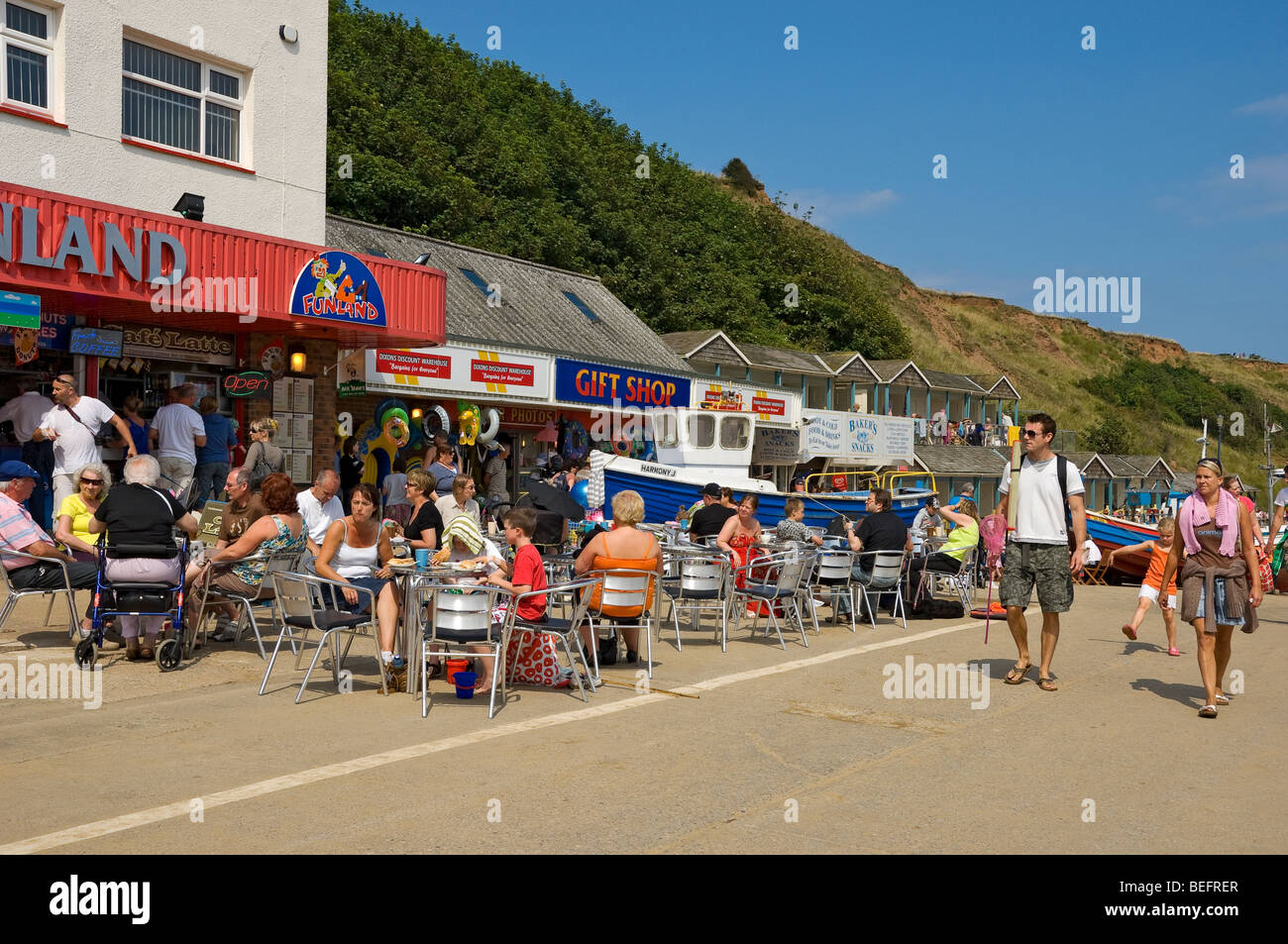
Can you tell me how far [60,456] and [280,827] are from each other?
8.25 meters

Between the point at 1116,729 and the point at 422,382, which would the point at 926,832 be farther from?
the point at 422,382

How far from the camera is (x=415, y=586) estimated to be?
8.09 meters

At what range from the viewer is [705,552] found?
38.4ft

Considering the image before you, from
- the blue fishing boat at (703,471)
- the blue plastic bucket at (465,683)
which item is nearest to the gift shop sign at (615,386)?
the blue fishing boat at (703,471)

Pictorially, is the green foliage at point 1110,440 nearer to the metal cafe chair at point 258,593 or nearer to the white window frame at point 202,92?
the white window frame at point 202,92

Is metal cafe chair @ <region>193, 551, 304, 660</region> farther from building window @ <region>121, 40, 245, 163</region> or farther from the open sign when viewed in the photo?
building window @ <region>121, 40, 245, 163</region>

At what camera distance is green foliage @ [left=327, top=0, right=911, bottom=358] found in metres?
41.1

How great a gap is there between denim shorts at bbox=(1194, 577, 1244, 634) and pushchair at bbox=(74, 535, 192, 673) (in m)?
7.44

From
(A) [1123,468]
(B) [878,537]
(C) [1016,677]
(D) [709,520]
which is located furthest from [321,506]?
(A) [1123,468]

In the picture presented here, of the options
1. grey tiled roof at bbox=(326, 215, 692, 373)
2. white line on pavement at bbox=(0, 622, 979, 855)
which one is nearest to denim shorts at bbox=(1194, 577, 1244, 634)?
white line on pavement at bbox=(0, 622, 979, 855)

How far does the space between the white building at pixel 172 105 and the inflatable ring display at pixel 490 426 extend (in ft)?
20.5

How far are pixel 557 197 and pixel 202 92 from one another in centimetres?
3595
